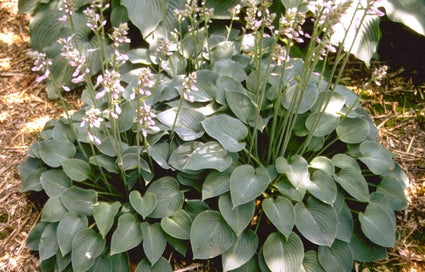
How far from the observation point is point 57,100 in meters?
4.45

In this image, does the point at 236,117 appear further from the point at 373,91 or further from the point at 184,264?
the point at 373,91

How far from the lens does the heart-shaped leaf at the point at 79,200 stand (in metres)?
3.13

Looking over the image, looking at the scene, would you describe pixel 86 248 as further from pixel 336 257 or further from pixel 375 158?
pixel 375 158

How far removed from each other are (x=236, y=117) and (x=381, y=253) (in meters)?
1.46

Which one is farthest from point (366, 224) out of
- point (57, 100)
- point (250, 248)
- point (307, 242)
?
point (57, 100)

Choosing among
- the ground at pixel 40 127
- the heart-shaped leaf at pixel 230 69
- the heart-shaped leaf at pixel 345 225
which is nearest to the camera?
the heart-shaped leaf at pixel 345 225

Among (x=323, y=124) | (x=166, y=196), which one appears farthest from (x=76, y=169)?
(x=323, y=124)

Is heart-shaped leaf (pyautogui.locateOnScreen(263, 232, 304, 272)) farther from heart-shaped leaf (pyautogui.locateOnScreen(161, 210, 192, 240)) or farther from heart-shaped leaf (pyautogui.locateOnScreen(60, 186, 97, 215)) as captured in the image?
heart-shaped leaf (pyautogui.locateOnScreen(60, 186, 97, 215))

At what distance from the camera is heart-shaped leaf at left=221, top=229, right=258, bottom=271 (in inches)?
118

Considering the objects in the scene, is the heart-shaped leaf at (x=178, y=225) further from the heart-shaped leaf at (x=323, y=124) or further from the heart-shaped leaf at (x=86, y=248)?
the heart-shaped leaf at (x=323, y=124)

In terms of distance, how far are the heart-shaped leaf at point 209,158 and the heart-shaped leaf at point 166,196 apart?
0.76 feet

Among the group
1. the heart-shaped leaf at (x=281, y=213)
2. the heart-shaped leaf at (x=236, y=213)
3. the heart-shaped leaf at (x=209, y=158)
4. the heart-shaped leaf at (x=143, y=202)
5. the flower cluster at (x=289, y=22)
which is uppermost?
the flower cluster at (x=289, y=22)

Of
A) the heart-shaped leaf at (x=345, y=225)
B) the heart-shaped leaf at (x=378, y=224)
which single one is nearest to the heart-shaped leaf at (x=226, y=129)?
the heart-shaped leaf at (x=345, y=225)

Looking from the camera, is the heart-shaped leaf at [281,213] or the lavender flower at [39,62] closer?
the lavender flower at [39,62]
